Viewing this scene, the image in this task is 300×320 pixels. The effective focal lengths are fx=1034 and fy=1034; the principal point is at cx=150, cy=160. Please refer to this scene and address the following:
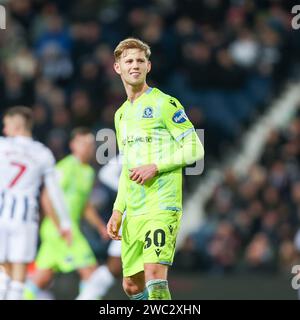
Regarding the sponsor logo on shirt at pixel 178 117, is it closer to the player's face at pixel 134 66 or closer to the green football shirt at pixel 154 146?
the green football shirt at pixel 154 146

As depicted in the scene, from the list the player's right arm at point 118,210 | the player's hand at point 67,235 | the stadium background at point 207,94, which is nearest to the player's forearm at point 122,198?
the player's right arm at point 118,210

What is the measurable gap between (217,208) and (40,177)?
16.8 feet

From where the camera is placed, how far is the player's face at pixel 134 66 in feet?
22.6

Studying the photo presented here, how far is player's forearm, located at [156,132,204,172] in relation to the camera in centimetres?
672

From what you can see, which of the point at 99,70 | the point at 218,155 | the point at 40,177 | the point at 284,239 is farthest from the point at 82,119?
the point at 40,177

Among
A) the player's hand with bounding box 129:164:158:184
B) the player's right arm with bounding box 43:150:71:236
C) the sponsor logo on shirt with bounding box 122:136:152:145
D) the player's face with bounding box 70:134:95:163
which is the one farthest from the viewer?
the player's face with bounding box 70:134:95:163

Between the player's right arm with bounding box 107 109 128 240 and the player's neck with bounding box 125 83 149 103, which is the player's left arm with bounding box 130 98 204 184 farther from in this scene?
the player's right arm with bounding box 107 109 128 240

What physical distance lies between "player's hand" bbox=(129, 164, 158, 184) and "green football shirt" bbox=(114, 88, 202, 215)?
68 mm

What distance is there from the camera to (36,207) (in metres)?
9.82

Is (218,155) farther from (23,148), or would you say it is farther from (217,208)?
(23,148)

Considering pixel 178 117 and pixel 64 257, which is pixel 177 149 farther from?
pixel 64 257

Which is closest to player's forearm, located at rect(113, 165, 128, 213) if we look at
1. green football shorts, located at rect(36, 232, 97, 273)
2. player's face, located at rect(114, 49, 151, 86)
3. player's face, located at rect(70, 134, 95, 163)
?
player's face, located at rect(114, 49, 151, 86)

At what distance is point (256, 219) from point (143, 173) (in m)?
7.77

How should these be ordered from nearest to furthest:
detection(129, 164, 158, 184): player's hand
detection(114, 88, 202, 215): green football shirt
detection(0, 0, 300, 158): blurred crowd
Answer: detection(129, 164, 158, 184): player's hand → detection(114, 88, 202, 215): green football shirt → detection(0, 0, 300, 158): blurred crowd
